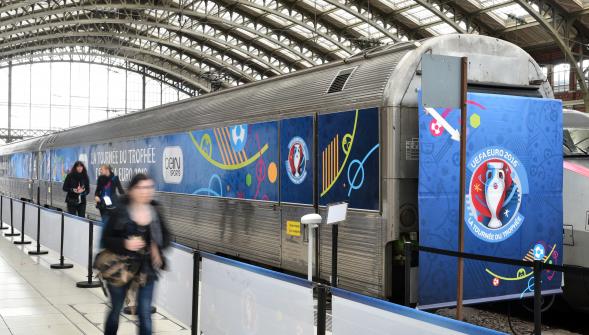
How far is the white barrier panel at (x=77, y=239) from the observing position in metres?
9.32

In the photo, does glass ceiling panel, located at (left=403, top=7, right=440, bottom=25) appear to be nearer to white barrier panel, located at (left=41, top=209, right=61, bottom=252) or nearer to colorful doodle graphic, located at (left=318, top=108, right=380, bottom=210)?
white barrier panel, located at (left=41, top=209, right=61, bottom=252)

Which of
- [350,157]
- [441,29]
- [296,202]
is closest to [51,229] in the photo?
[296,202]

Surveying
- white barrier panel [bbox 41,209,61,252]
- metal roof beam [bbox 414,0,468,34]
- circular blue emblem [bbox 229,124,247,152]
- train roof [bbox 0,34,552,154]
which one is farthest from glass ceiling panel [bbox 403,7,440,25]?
circular blue emblem [bbox 229,124,247,152]

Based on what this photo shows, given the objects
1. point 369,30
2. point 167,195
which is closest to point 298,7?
point 369,30

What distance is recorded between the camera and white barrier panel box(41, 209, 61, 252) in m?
11.0

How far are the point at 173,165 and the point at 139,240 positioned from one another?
21.6 feet

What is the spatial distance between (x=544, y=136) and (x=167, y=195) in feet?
23.9

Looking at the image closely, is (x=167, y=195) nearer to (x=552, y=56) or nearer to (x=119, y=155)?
(x=119, y=155)

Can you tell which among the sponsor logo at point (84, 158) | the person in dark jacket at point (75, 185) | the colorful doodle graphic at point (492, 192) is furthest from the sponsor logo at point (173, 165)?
the sponsor logo at point (84, 158)

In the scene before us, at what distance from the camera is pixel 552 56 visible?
3262cm

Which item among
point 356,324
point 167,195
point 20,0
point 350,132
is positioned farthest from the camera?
point 20,0

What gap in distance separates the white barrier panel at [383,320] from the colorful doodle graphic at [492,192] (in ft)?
8.85

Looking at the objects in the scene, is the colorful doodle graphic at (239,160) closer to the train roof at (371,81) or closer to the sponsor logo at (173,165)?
the train roof at (371,81)

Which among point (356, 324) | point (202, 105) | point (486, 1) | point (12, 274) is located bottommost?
point (12, 274)
